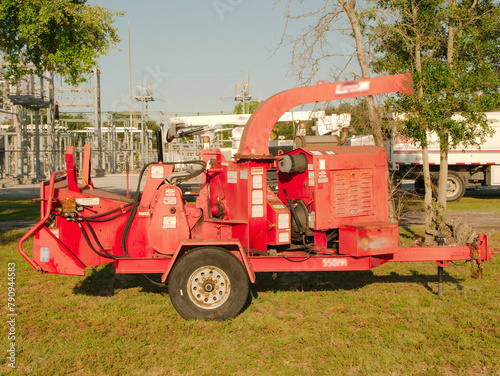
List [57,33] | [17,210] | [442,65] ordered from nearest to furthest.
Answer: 1. [442,65]
2. [57,33]
3. [17,210]

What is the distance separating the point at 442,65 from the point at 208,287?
17.7 feet

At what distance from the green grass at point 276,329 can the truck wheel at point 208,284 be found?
156 mm

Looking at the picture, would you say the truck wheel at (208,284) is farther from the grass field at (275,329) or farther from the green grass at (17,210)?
the green grass at (17,210)

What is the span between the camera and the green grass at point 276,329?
4.39m

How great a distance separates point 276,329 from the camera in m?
5.21

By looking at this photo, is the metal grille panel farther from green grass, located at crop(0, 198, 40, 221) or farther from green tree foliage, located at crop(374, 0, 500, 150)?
green grass, located at crop(0, 198, 40, 221)

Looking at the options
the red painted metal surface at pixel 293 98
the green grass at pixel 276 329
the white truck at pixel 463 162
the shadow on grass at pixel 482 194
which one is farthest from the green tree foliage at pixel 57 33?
the shadow on grass at pixel 482 194

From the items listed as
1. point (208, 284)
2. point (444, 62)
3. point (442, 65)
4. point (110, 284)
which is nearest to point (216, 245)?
point (208, 284)

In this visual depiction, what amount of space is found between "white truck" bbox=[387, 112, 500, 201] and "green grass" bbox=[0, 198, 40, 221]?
484 inches

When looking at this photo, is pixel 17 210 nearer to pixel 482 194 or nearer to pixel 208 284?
pixel 208 284

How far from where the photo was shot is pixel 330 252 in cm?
598

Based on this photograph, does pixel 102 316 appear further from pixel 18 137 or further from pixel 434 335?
pixel 18 137

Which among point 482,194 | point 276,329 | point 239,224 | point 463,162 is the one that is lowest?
point 276,329

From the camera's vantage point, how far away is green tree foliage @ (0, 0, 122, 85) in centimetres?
1258
